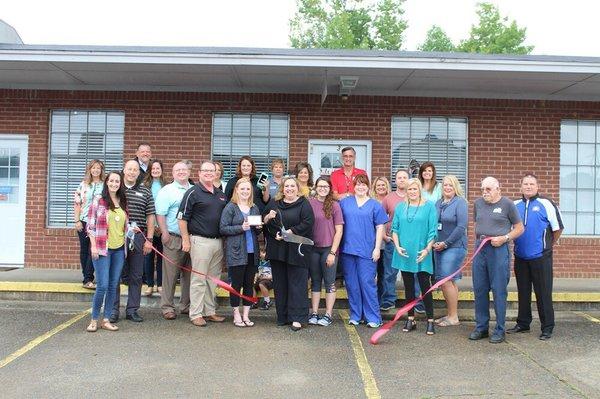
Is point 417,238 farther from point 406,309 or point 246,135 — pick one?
point 246,135

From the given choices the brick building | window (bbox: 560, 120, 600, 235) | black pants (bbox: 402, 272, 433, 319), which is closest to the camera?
black pants (bbox: 402, 272, 433, 319)

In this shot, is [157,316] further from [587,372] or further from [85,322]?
[587,372]

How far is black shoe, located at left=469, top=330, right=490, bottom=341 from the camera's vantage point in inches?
249

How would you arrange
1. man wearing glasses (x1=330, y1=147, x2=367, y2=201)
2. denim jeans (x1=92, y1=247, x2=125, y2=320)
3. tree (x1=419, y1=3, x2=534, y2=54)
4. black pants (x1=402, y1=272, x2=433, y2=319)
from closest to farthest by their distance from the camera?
denim jeans (x1=92, y1=247, x2=125, y2=320), black pants (x1=402, y1=272, x2=433, y2=319), man wearing glasses (x1=330, y1=147, x2=367, y2=201), tree (x1=419, y1=3, x2=534, y2=54)

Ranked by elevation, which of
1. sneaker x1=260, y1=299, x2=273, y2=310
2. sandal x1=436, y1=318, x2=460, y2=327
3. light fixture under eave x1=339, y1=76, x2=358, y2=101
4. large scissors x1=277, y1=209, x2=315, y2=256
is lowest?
sandal x1=436, y1=318, x2=460, y2=327

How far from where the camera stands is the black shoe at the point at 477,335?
6.31 m

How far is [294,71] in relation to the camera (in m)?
8.35

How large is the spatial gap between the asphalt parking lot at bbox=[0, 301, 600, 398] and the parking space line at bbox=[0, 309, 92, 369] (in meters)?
0.01

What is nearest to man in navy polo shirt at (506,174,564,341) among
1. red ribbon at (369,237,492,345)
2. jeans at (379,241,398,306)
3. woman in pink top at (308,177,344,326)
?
red ribbon at (369,237,492,345)

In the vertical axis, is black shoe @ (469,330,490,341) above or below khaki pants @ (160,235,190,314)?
below

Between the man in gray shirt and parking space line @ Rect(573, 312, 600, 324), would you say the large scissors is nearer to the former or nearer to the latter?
the man in gray shirt

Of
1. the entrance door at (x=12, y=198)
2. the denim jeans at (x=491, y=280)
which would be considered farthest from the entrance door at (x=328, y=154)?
the entrance door at (x=12, y=198)

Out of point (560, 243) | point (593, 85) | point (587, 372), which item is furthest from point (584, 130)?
point (587, 372)

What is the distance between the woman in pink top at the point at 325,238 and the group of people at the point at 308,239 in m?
0.01
